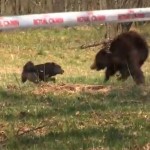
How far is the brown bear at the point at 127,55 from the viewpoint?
365 inches

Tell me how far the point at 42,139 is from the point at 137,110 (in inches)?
61.0

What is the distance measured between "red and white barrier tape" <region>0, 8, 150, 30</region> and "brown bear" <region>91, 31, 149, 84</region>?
1715 mm

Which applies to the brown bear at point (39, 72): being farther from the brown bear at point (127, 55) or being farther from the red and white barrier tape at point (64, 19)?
the red and white barrier tape at point (64, 19)

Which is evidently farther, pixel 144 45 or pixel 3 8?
pixel 3 8

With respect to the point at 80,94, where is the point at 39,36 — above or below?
below

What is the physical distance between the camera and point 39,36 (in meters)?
26.0

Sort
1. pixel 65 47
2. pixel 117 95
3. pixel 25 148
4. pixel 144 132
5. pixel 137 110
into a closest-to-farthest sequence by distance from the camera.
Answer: pixel 25 148 < pixel 144 132 < pixel 137 110 < pixel 117 95 < pixel 65 47

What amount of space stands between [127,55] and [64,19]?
269cm

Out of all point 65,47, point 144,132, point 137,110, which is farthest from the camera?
point 65,47

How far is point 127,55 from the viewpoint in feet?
30.5

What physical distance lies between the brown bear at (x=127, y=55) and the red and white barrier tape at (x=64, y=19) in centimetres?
172

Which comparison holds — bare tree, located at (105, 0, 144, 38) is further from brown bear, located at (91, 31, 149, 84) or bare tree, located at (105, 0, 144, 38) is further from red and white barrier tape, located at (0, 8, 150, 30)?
red and white barrier tape, located at (0, 8, 150, 30)

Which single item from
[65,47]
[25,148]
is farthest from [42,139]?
[65,47]

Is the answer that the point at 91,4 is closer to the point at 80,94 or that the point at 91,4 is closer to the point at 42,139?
the point at 80,94
